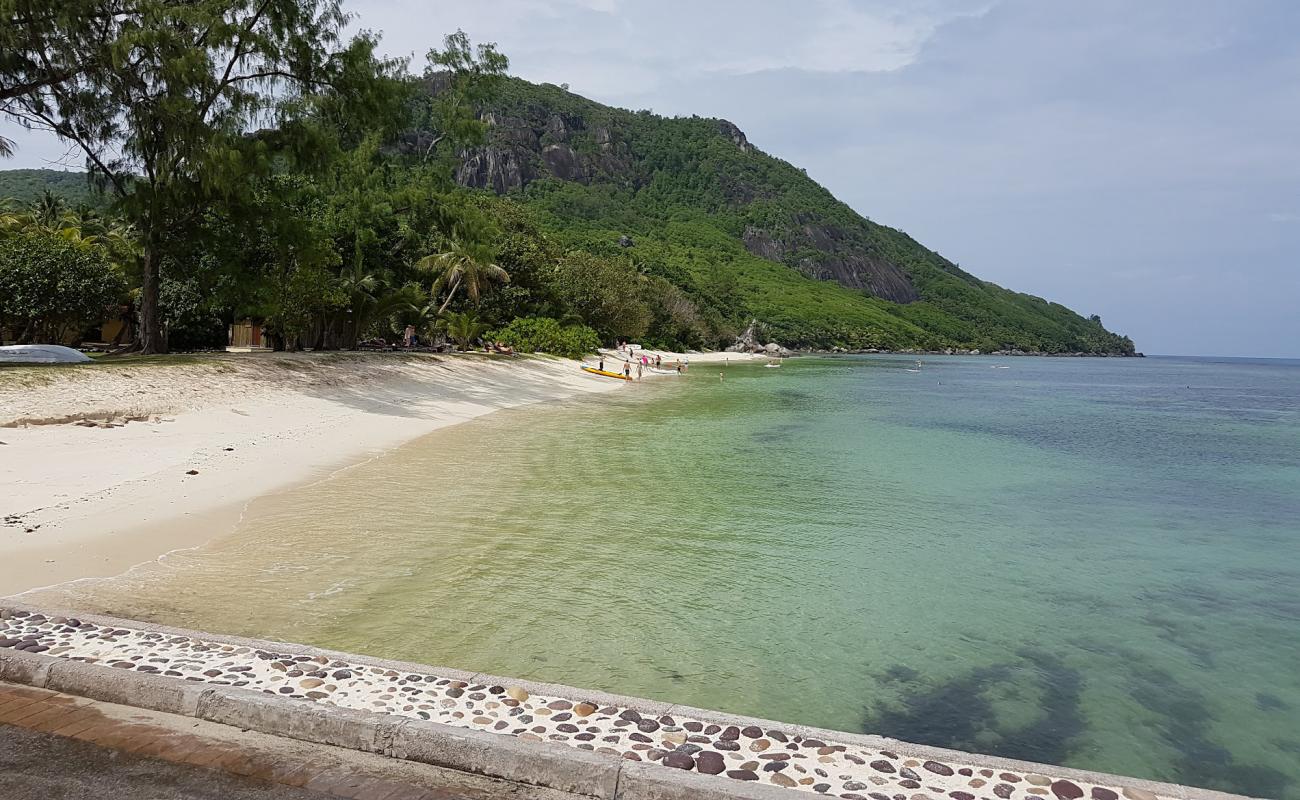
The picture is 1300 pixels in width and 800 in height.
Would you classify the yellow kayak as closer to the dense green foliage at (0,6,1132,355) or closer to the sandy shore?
the dense green foliage at (0,6,1132,355)

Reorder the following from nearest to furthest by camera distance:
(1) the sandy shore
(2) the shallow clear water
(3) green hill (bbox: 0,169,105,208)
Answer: (2) the shallow clear water, (1) the sandy shore, (3) green hill (bbox: 0,169,105,208)

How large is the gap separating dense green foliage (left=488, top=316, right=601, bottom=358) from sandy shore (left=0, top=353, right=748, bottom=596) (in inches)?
939

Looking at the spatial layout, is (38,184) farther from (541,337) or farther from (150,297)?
(150,297)

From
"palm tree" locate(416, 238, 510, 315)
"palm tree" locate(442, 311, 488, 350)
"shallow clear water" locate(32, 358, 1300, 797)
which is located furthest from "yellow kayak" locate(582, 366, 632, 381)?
"shallow clear water" locate(32, 358, 1300, 797)

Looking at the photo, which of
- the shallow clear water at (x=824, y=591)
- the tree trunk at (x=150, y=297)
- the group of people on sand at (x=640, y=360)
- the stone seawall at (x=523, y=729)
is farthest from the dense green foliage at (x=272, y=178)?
the stone seawall at (x=523, y=729)

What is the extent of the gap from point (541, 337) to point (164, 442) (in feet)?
137

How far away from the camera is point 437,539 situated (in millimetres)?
12086

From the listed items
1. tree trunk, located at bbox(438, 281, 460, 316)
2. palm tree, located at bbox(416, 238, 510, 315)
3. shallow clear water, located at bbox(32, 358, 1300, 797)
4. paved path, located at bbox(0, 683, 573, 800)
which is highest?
palm tree, located at bbox(416, 238, 510, 315)

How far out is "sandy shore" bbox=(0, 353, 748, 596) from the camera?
10.5 meters

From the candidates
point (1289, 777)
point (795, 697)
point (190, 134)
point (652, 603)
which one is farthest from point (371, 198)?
point (1289, 777)

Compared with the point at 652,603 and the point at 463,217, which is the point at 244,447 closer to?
the point at 652,603

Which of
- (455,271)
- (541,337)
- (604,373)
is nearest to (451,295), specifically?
(455,271)

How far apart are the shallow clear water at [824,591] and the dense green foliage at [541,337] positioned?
34360 millimetres

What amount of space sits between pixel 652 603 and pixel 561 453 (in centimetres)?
1238
